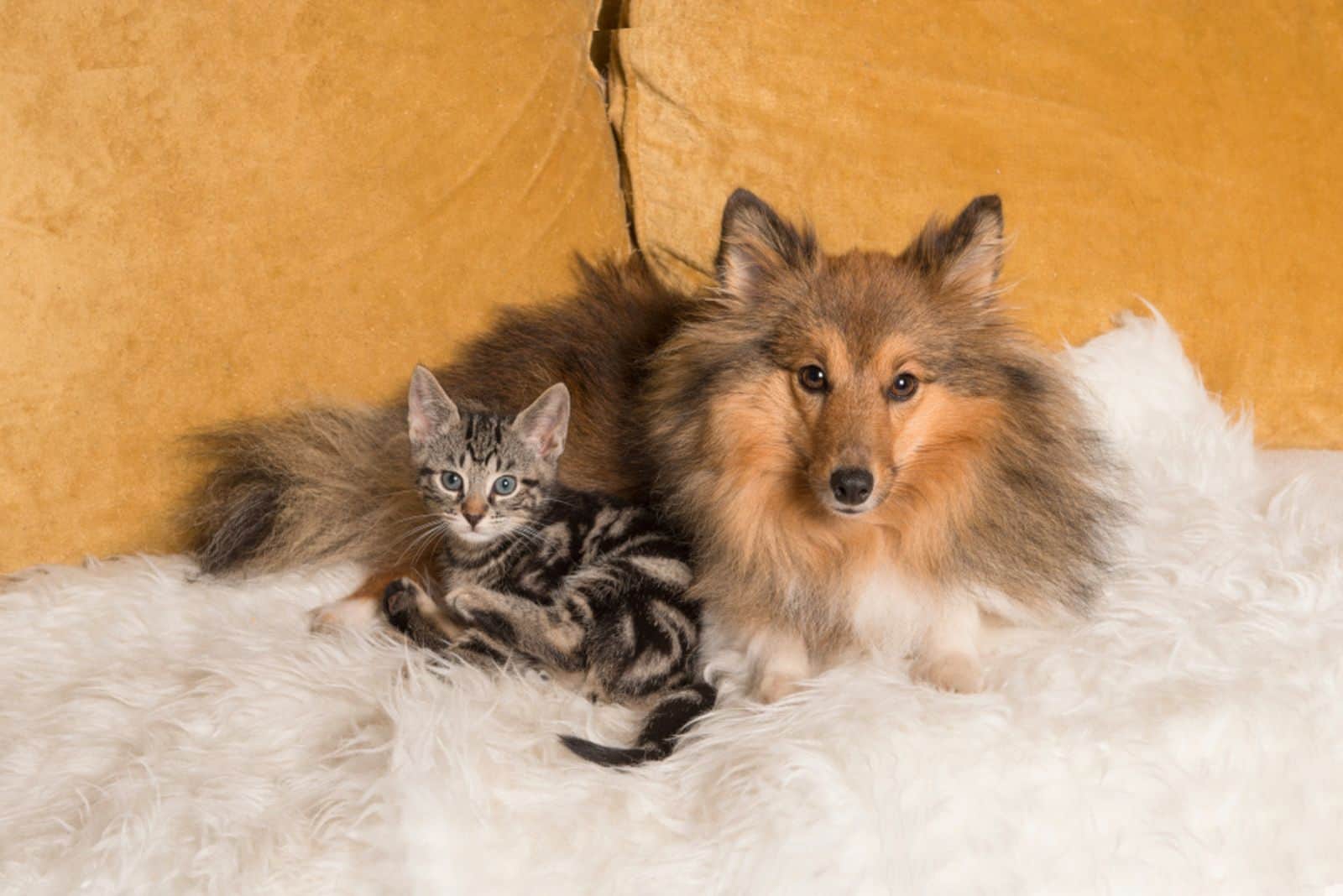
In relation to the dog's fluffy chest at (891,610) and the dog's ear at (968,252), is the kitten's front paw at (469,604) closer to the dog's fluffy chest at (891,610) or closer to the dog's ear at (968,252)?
the dog's fluffy chest at (891,610)

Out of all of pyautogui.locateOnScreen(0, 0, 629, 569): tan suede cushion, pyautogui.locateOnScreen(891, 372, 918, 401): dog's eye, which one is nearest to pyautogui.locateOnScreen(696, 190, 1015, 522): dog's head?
pyautogui.locateOnScreen(891, 372, 918, 401): dog's eye

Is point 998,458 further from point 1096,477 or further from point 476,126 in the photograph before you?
point 476,126

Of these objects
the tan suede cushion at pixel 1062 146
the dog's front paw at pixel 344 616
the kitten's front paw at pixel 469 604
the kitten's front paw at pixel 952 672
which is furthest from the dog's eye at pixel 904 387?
the dog's front paw at pixel 344 616

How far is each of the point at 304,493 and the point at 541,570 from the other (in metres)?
0.52

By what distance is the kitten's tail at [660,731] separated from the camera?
5.16 ft

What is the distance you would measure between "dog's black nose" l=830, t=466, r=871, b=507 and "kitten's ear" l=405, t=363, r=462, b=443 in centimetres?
73

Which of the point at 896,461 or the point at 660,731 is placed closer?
the point at 660,731

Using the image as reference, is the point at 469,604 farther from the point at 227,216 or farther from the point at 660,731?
the point at 227,216

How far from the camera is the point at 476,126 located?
2.50 m

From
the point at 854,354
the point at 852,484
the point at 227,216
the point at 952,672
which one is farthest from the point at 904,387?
the point at 227,216

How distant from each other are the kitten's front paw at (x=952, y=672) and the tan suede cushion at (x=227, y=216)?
1.07 meters

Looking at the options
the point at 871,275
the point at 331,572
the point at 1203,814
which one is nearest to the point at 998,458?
the point at 871,275

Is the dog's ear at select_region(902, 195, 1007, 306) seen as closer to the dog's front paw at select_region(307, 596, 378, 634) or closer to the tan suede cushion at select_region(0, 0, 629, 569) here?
the tan suede cushion at select_region(0, 0, 629, 569)

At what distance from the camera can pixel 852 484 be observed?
1.73 m
